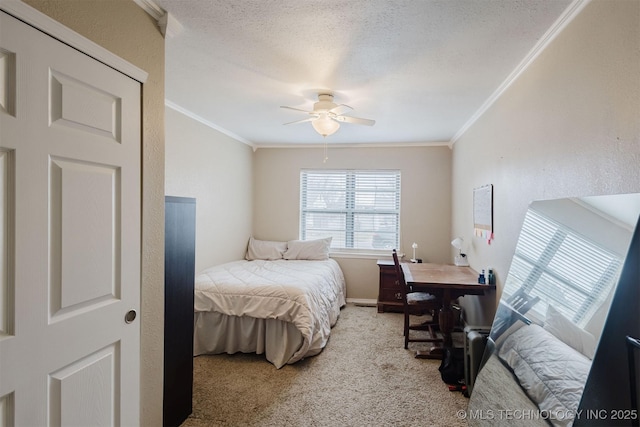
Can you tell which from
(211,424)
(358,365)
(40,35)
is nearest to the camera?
(40,35)

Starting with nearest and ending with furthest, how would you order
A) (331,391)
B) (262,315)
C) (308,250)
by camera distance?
(331,391) < (262,315) < (308,250)

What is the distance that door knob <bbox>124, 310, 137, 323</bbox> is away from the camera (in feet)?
4.85

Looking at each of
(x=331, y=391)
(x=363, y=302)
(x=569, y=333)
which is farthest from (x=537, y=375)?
(x=363, y=302)

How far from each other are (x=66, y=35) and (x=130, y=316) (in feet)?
3.90

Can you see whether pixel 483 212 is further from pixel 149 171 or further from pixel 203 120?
pixel 203 120

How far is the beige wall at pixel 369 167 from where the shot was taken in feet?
15.8

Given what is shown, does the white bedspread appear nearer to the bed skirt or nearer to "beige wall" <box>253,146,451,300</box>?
the bed skirt

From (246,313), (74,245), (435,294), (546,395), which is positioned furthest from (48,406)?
(435,294)

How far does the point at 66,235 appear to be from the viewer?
121 centimetres

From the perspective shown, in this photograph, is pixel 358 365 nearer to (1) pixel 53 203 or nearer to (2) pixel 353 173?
(1) pixel 53 203

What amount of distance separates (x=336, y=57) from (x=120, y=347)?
2056mm

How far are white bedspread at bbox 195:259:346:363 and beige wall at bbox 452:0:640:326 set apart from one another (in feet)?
5.41

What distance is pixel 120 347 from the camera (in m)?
1.45

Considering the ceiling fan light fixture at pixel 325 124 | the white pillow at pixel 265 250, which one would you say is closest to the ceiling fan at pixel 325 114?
the ceiling fan light fixture at pixel 325 124
